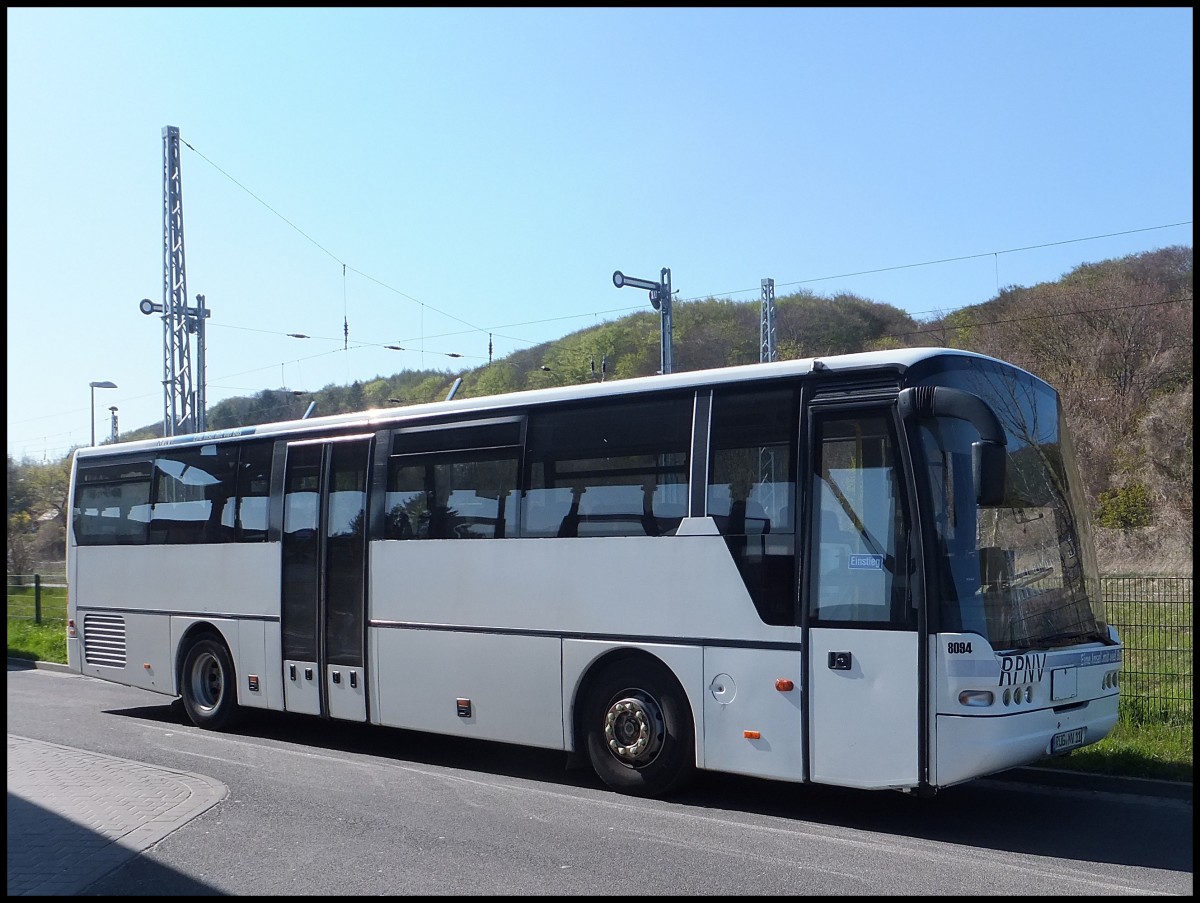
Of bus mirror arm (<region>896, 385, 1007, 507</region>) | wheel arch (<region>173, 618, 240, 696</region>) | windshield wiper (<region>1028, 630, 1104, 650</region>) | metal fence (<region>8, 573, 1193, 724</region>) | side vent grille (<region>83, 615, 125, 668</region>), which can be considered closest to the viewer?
bus mirror arm (<region>896, 385, 1007, 507</region>)

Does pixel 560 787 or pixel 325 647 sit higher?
pixel 325 647

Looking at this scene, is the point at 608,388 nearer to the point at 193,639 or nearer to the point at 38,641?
A: the point at 193,639

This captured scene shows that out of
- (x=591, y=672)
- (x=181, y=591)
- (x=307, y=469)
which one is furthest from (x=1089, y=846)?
(x=181, y=591)

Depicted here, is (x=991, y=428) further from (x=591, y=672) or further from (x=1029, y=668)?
(x=591, y=672)

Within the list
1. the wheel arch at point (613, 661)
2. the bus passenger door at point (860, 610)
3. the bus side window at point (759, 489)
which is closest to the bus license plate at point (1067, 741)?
the bus passenger door at point (860, 610)

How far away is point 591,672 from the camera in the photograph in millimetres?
9500

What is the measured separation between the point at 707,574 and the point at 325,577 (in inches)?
186

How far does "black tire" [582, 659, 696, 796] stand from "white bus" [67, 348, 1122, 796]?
0.8 inches

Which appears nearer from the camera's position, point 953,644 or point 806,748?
point 953,644

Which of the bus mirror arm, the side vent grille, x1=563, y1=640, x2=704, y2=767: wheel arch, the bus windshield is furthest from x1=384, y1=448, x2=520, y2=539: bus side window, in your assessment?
the side vent grille

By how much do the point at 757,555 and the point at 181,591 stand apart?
7.99 m

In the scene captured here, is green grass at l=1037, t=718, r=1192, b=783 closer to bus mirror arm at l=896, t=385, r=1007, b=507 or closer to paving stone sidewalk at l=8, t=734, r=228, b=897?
bus mirror arm at l=896, t=385, r=1007, b=507

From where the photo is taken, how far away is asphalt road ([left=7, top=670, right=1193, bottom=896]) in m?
6.46

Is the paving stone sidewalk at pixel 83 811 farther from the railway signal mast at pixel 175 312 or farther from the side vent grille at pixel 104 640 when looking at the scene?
the railway signal mast at pixel 175 312
